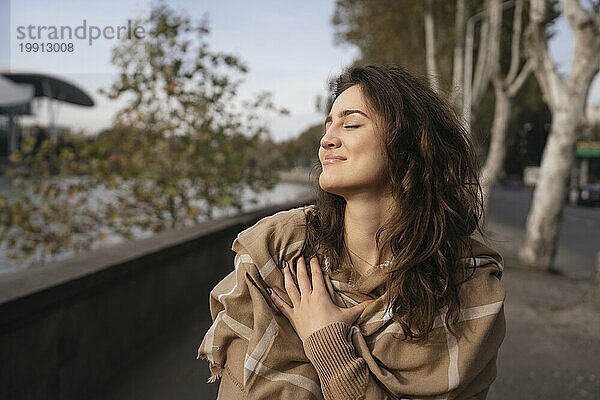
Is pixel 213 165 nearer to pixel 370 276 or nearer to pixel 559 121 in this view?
pixel 559 121

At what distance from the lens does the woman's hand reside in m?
1.93

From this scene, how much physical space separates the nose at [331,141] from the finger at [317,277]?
369 mm

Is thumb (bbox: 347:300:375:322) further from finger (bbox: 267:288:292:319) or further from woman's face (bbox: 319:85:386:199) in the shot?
woman's face (bbox: 319:85:386:199)

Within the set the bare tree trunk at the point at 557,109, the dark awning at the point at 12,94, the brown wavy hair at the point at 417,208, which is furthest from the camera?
the bare tree trunk at the point at 557,109

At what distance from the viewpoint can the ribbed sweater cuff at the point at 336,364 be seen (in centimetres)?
185

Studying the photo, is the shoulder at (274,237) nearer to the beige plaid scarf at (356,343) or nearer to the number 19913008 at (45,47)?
the beige plaid scarf at (356,343)

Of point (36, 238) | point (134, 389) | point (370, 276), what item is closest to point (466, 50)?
point (36, 238)

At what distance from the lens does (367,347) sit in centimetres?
192

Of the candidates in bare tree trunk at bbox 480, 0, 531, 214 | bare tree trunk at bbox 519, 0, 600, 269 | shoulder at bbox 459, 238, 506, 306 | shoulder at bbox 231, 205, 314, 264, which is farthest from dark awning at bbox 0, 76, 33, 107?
bare tree trunk at bbox 480, 0, 531, 214

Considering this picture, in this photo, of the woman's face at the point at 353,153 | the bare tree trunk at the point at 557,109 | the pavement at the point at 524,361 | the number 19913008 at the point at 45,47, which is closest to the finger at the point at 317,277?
the woman's face at the point at 353,153

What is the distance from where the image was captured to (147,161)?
7.57 meters

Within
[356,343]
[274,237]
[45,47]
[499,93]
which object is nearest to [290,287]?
[274,237]

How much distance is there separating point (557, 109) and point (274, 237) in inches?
334

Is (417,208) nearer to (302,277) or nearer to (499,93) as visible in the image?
(302,277)
